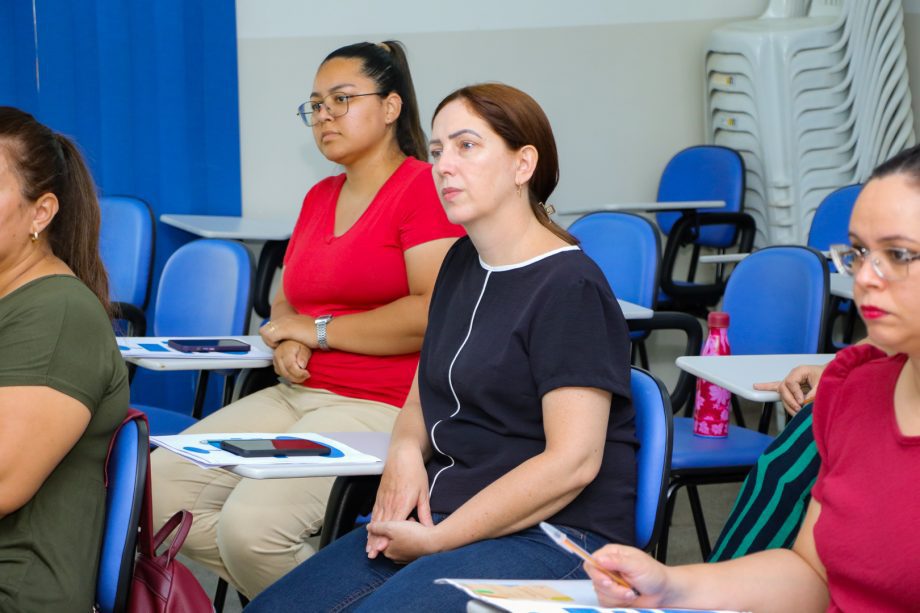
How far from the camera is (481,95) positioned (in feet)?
6.41

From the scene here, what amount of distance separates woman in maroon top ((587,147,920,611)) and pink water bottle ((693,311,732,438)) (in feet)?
4.81

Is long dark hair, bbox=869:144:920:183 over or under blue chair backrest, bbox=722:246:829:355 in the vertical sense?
over

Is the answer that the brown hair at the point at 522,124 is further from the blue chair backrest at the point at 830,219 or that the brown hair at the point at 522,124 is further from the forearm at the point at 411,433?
the blue chair backrest at the point at 830,219

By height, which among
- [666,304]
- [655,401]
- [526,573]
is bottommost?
[666,304]

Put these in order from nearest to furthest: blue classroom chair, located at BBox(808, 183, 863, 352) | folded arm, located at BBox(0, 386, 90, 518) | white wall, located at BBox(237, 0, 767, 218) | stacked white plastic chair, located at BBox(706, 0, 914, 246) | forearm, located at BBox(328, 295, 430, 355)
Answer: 1. folded arm, located at BBox(0, 386, 90, 518)
2. forearm, located at BBox(328, 295, 430, 355)
3. blue classroom chair, located at BBox(808, 183, 863, 352)
4. white wall, located at BBox(237, 0, 767, 218)
5. stacked white plastic chair, located at BBox(706, 0, 914, 246)

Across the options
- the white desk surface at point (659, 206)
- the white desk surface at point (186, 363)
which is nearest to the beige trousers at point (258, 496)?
the white desk surface at point (186, 363)

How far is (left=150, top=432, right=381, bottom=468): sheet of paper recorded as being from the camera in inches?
69.7

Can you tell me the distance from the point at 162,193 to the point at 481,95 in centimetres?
314

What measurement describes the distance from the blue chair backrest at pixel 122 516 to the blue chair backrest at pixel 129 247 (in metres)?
2.61

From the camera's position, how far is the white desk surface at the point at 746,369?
2.31 metres

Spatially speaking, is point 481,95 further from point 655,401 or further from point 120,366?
point 120,366

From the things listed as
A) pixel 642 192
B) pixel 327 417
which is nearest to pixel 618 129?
pixel 642 192

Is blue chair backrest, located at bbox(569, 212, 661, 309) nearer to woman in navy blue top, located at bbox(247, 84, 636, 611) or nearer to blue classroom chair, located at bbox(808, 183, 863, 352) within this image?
blue classroom chair, located at bbox(808, 183, 863, 352)

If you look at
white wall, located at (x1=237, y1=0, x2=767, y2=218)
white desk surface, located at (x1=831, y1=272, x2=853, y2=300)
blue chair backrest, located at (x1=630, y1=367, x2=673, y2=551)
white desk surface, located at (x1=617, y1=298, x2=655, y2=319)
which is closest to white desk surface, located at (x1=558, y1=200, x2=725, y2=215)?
white wall, located at (x1=237, y1=0, x2=767, y2=218)
